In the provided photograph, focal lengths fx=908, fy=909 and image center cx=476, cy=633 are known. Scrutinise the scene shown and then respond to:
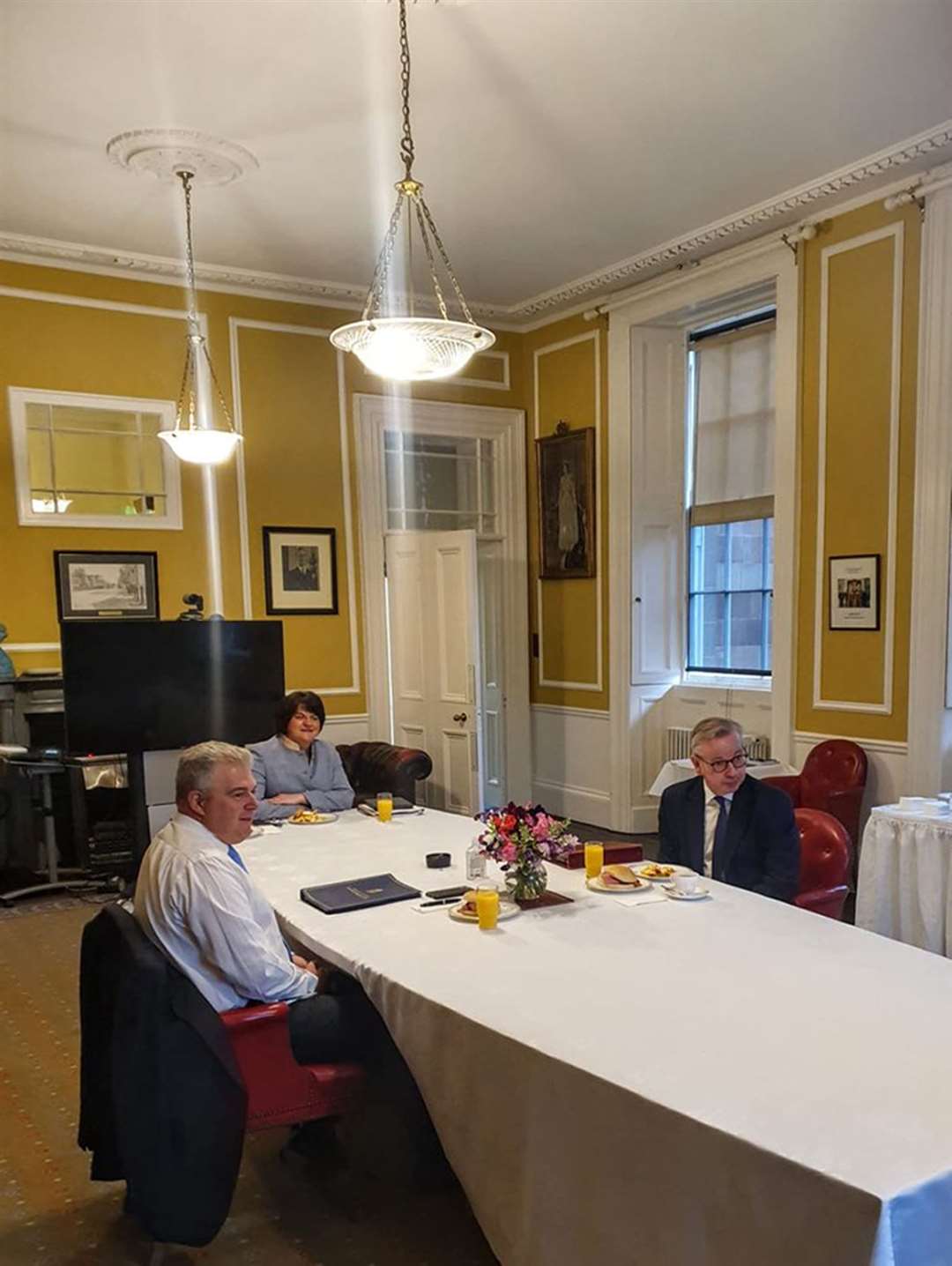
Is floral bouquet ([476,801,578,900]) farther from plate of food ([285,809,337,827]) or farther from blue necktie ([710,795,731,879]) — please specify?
plate of food ([285,809,337,827])

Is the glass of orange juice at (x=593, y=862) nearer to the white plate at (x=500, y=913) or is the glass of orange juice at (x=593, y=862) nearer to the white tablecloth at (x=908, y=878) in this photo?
the white plate at (x=500, y=913)

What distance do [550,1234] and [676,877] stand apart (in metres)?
1.10

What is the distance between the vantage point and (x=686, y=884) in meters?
2.50

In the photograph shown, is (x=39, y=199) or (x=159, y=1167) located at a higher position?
(x=39, y=199)

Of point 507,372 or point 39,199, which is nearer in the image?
point 39,199

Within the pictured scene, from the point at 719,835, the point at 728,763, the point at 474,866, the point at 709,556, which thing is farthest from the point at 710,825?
the point at 709,556

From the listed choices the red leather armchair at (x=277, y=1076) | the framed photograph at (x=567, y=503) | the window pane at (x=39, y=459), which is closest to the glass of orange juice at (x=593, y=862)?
the red leather armchair at (x=277, y=1076)

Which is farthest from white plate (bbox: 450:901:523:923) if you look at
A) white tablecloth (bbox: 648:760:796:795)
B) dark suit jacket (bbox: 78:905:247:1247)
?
white tablecloth (bbox: 648:760:796:795)

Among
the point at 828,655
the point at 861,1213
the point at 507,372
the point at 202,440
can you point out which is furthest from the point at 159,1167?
the point at 507,372

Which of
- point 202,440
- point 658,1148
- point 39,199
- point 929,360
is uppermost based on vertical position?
point 39,199

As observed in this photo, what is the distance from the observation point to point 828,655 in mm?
4691

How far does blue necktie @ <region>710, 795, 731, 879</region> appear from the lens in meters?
2.85

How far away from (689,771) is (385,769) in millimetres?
1728

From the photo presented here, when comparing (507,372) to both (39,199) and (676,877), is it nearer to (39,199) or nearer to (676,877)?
(39,199)
